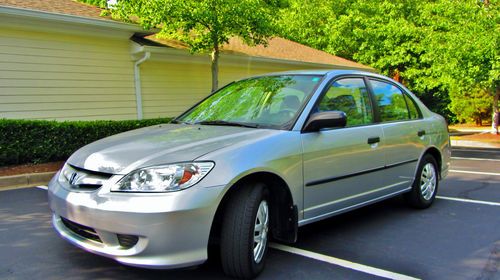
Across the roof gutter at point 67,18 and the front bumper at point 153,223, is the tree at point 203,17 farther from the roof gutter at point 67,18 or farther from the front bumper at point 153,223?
the front bumper at point 153,223

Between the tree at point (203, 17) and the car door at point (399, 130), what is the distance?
5039 millimetres

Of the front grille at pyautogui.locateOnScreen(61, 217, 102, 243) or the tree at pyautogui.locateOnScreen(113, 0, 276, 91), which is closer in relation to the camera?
the front grille at pyautogui.locateOnScreen(61, 217, 102, 243)

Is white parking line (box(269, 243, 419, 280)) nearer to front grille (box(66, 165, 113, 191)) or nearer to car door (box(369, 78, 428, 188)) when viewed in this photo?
car door (box(369, 78, 428, 188))

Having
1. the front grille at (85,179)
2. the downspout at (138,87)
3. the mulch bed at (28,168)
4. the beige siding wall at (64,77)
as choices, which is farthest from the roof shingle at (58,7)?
the front grille at (85,179)

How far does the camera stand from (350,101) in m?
4.58

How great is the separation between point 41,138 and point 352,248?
5.92 metres

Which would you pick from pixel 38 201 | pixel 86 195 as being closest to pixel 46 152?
pixel 38 201

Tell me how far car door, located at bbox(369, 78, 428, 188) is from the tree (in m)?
5.04

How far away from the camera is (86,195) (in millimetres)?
3096

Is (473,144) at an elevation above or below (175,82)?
below

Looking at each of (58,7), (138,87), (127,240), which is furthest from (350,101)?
(58,7)

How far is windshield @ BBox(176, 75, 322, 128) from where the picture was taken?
4.03 metres

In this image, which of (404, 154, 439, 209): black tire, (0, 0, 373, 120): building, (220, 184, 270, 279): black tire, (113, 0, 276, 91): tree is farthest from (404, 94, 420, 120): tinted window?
(0, 0, 373, 120): building

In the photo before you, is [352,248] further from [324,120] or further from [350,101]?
[350,101]
